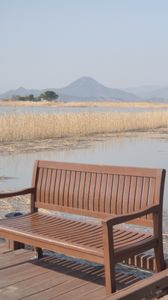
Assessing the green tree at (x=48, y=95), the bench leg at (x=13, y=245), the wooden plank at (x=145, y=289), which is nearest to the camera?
the wooden plank at (x=145, y=289)

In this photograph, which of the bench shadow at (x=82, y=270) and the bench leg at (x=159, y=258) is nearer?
the bench leg at (x=159, y=258)

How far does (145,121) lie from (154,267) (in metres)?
22.8

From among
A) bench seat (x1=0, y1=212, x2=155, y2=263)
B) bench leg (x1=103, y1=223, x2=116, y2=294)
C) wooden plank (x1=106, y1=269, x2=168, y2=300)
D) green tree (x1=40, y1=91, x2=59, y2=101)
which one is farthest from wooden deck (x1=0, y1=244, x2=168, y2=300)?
green tree (x1=40, y1=91, x2=59, y2=101)

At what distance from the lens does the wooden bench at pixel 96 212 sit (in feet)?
11.3

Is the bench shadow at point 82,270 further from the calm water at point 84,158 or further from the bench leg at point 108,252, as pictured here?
the calm water at point 84,158

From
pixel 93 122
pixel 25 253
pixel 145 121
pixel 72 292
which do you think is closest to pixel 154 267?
pixel 72 292

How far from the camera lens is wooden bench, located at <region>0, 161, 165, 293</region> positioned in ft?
11.3

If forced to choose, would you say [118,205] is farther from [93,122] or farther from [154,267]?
[93,122]

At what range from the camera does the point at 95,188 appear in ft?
14.2

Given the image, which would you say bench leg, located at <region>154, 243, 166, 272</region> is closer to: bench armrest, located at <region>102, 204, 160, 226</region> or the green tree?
bench armrest, located at <region>102, 204, 160, 226</region>

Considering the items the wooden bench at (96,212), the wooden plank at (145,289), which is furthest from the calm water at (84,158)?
the wooden plank at (145,289)

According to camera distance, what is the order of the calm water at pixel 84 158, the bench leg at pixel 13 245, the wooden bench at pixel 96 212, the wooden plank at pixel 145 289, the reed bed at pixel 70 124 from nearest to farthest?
the wooden plank at pixel 145 289 → the wooden bench at pixel 96 212 → the bench leg at pixel 13 245 → the calm water at pixel 84 158 → the reed bed at pixel 70 124

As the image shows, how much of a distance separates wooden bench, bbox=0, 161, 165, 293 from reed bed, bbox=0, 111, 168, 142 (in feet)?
47.3

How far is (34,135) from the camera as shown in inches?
784
